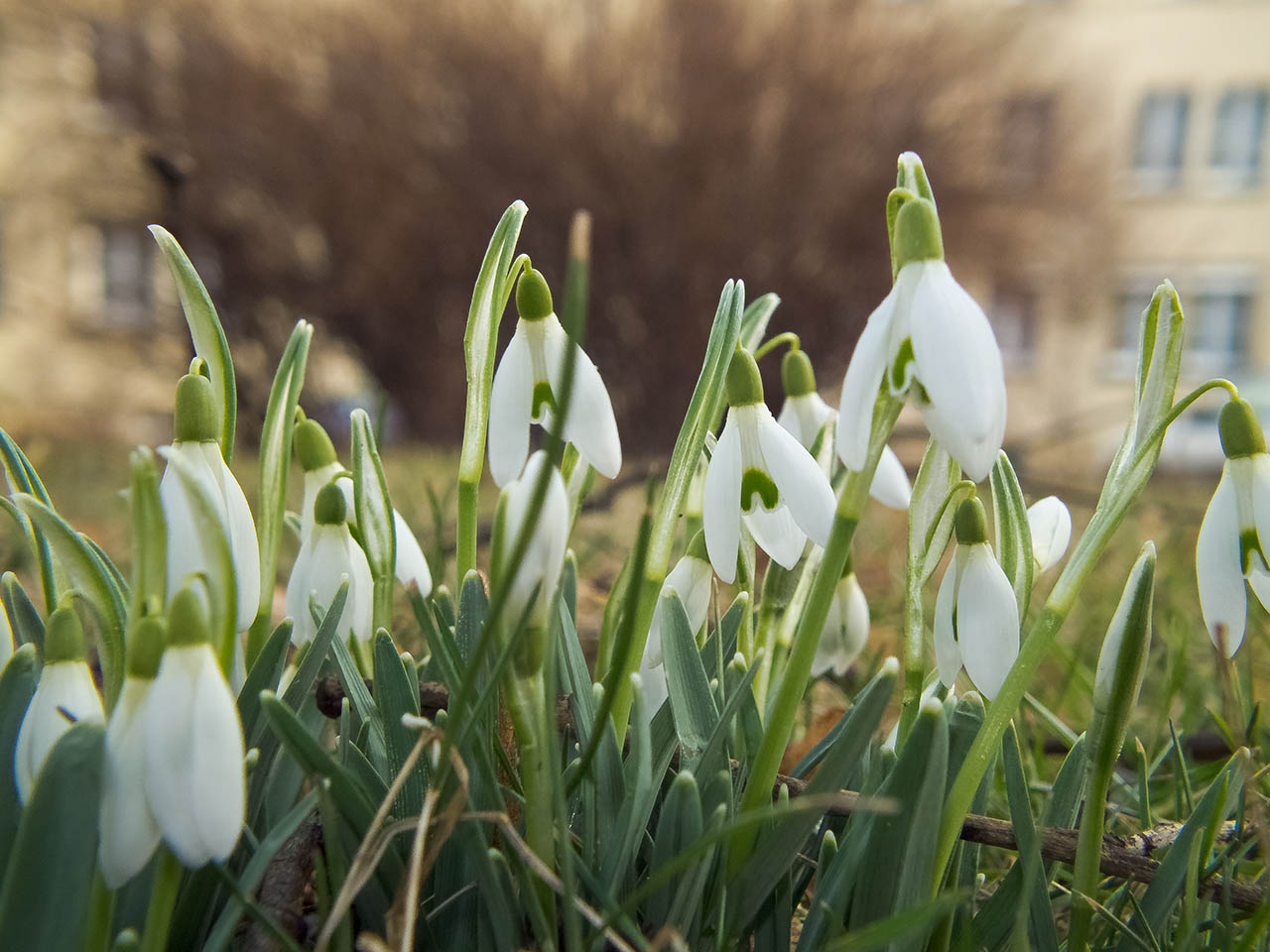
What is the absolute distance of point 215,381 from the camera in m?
0.65

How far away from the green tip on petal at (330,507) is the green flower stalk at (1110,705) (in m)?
0.46

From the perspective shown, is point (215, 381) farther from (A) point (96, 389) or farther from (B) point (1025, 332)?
(B) point (1025, 332)

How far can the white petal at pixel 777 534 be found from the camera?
2.27ft

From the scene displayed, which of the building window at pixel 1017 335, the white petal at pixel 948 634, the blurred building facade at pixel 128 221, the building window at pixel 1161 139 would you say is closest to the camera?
the white petal at pixel 948 634

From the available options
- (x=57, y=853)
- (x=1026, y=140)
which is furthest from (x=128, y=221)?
(x=57, y=853)

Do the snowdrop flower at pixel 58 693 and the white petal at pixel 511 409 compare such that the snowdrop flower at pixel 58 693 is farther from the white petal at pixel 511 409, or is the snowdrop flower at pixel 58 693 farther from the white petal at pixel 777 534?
the white petal at pixel 777 534

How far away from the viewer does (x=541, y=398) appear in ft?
2.09

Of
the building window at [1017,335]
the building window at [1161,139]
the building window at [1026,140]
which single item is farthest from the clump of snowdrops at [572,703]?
the building window at [1161,139]

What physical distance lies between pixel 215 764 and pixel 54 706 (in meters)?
0.13

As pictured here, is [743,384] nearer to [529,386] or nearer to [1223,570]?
[529,386]

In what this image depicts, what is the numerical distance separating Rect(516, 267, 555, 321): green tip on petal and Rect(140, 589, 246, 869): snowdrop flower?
27 cm

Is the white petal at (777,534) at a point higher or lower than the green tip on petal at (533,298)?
lower

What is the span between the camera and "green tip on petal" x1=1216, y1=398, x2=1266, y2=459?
57 cm

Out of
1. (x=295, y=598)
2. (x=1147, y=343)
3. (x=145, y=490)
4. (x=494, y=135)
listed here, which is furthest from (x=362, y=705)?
(x=494, y=135)
